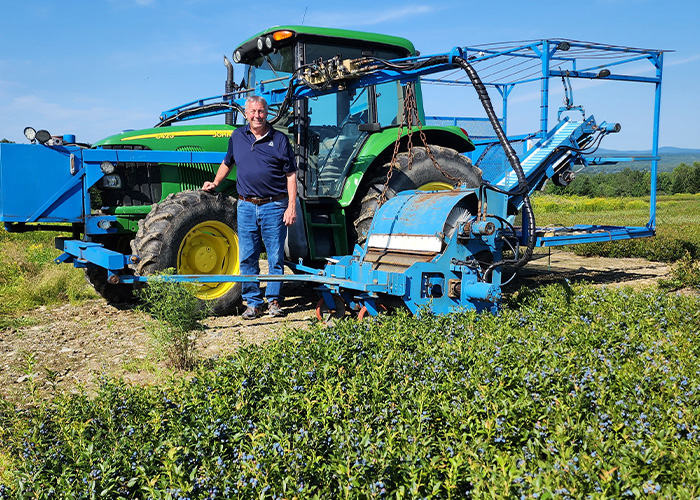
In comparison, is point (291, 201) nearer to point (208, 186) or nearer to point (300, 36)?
point (208, 186)

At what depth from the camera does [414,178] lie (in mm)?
6461

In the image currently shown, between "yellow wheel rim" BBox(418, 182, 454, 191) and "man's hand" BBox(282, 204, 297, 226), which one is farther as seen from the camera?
"yellow wheel rim" BBox(418, 182, 454, 191)

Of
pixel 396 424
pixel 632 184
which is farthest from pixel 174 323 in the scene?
pixel 632 184

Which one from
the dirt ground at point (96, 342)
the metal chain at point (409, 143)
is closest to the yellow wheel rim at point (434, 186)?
the metal chain at point (409, 143)

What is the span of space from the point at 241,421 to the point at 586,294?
3.42m

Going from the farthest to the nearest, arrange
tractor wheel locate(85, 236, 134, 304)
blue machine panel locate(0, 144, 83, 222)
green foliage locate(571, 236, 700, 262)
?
green foliage locate(571, 236, 700, 262), tractor wheel locate(85, 236, 134, 304), blue machine panel locate(0, 144, 83, 222)

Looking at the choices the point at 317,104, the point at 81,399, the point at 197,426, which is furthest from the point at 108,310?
the point at 197,426

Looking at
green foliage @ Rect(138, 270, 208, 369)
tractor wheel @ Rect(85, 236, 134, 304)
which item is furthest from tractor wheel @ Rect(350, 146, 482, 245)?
tractor wheel @ Rect(85, 236, 134, 304)

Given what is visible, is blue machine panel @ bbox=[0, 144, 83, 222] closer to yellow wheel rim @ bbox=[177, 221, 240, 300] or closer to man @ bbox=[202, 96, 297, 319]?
yellow wheel rim @ bbox=[177, 221, 240, 300]

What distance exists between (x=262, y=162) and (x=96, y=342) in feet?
6.94

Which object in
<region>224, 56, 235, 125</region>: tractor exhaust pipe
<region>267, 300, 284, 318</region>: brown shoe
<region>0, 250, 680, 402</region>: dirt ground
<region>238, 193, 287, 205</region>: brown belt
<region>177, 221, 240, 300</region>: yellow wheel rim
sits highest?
<region>224, 56, 235, 125</region>: tractor exhaust pipe

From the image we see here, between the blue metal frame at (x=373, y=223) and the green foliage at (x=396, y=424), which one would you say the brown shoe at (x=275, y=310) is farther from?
the green foliage at (x=396, y=424)

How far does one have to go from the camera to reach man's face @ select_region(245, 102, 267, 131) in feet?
18.6

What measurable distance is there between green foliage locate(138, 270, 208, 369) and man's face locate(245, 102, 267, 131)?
1.65 m
